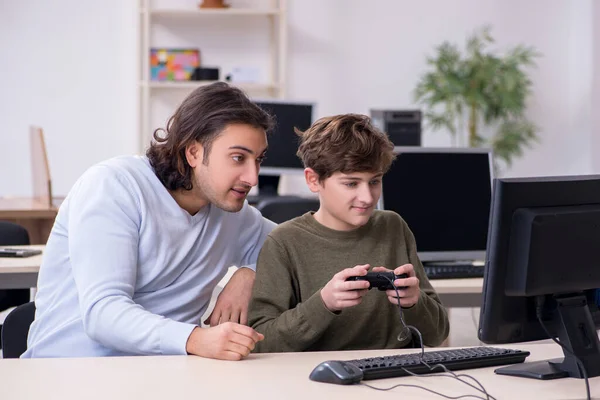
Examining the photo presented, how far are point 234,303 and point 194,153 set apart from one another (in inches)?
13.9

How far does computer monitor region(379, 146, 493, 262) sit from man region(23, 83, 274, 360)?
1.02 meters

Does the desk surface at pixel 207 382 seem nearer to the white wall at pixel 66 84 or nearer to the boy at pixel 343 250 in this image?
the boy at pixel 343 250

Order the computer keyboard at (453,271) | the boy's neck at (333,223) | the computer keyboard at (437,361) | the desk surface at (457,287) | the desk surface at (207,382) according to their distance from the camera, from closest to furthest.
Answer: the desk surface at (207,382) < the computer keyboard at (437,361) < the boy's neck at (333,223) < the desk surface at (457,287) < the computer keyboard at (453,271)

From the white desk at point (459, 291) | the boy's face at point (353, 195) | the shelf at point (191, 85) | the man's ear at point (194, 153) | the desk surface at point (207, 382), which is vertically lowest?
the white desk at point (459, 291)

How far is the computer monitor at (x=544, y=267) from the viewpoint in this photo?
1588 millimetres

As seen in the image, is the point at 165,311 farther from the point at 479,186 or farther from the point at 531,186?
the point at 479,186

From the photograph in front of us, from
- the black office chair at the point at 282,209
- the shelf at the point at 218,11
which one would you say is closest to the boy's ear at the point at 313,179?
the black office chair at the point at 282,209

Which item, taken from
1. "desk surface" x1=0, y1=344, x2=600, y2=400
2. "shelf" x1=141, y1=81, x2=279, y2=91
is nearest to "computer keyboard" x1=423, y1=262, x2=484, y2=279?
"desk surface" x1=0, y1=344, x2=600, y2=400

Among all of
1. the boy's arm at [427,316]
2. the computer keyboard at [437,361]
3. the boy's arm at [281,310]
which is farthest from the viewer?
the boy's arm at [427,316]

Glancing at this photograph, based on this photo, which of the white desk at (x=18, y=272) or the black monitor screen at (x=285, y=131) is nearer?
the white desk at (x=18, y=272)

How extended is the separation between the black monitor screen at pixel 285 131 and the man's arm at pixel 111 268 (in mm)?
A: 3009

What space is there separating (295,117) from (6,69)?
2470 millimetres

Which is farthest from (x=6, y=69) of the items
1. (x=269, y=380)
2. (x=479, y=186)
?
(x=269, y=380)

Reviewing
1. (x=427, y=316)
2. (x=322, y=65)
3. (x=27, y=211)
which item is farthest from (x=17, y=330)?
(x=322, y=65)
